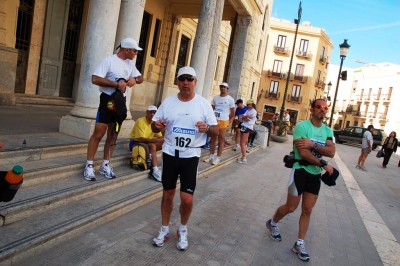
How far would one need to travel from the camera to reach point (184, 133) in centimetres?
351

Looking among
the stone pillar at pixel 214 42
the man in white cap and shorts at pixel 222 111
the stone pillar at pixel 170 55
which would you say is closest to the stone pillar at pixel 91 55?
the man in white cap and shorts at pixel 222 111

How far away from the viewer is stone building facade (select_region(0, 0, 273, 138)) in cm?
589

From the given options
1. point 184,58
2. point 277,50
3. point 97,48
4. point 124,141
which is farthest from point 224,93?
point 277,50

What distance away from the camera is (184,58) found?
18.4 m

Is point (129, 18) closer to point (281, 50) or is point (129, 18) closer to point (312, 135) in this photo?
point (312, 135)

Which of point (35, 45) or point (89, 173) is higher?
point (35, 45)

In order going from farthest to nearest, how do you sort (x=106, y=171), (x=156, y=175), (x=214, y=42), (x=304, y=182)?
(x=214, y=42) < (x=156, y=175) < (x=106, y=171) < (x=304, y=182)

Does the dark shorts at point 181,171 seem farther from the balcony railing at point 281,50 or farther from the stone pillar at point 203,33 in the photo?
the balcony railing at point 281,50

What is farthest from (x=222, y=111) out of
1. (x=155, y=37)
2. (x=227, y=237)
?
(x=155, y=37)

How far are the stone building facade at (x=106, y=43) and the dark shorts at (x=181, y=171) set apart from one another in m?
2.73

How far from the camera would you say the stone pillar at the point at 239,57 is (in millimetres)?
13984

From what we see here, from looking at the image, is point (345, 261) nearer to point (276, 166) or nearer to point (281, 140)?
point (276, 166)

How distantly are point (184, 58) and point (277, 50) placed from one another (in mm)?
35526

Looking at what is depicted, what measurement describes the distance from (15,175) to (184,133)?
1.71m
